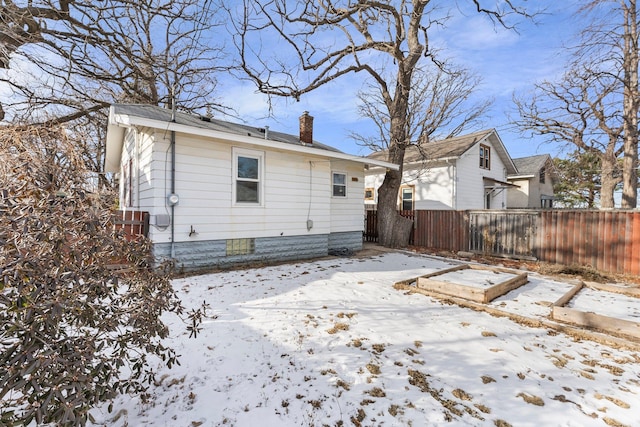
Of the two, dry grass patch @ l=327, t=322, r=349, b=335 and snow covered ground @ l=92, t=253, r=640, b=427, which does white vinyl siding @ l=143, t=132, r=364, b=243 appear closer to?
snow covered ground @ l=92, t=253, r=640, b=427

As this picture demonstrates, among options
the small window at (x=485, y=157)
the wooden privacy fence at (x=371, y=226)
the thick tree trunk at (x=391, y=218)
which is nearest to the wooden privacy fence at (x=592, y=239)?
the thick tree trunk at (x=391, y=218)

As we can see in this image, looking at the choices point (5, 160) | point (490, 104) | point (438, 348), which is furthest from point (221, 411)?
point (490, 104)

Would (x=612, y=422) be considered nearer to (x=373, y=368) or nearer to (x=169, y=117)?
(x=373, y=368)

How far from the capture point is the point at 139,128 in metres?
6.90

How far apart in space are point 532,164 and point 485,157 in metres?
10.4

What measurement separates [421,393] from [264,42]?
372 inches

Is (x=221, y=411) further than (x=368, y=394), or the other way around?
(x=368, y=394)

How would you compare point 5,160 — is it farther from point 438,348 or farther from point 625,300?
point 625,300

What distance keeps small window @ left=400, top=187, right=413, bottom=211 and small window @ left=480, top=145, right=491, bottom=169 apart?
4562 mm

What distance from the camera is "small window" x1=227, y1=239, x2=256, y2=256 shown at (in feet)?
24.1

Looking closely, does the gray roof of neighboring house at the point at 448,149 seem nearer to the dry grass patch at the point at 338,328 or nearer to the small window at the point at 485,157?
the small window at the point at 485,157

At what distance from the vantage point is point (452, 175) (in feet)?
47.4

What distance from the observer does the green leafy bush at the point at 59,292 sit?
1.28 meters

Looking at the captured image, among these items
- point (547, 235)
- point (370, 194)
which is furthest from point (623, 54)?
point (370, 194)
